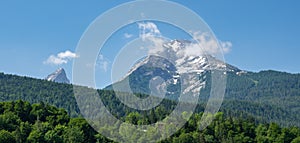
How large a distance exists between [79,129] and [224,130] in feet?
100

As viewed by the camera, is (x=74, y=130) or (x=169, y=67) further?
(x=74, y=130)

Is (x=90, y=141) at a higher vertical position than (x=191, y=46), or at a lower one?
lower

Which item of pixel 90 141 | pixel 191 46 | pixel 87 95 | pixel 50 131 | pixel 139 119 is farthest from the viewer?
pixel 139 119

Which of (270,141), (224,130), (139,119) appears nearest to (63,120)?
(139,119)

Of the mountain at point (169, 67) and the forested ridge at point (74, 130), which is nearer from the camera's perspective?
the mountain at point (169, 67)

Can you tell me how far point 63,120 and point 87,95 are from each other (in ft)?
150

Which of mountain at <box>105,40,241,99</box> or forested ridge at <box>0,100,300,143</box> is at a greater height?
mountain at <box>105,40,241,99</box>

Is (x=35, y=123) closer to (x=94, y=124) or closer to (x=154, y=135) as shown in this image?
(x=94, y=124)

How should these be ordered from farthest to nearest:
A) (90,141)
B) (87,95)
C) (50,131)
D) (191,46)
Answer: (90,141) → (50,131) → (87,95) → (191,46)

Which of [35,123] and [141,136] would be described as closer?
[35,123]

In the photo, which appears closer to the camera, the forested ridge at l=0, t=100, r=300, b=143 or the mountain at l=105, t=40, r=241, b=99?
the mountain at l=105, t=40, r=241, b=99

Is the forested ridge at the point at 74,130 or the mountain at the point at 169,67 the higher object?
the mountain at the point at 169,67

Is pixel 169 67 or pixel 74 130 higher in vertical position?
pixel 169 67

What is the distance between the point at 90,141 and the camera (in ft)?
273
